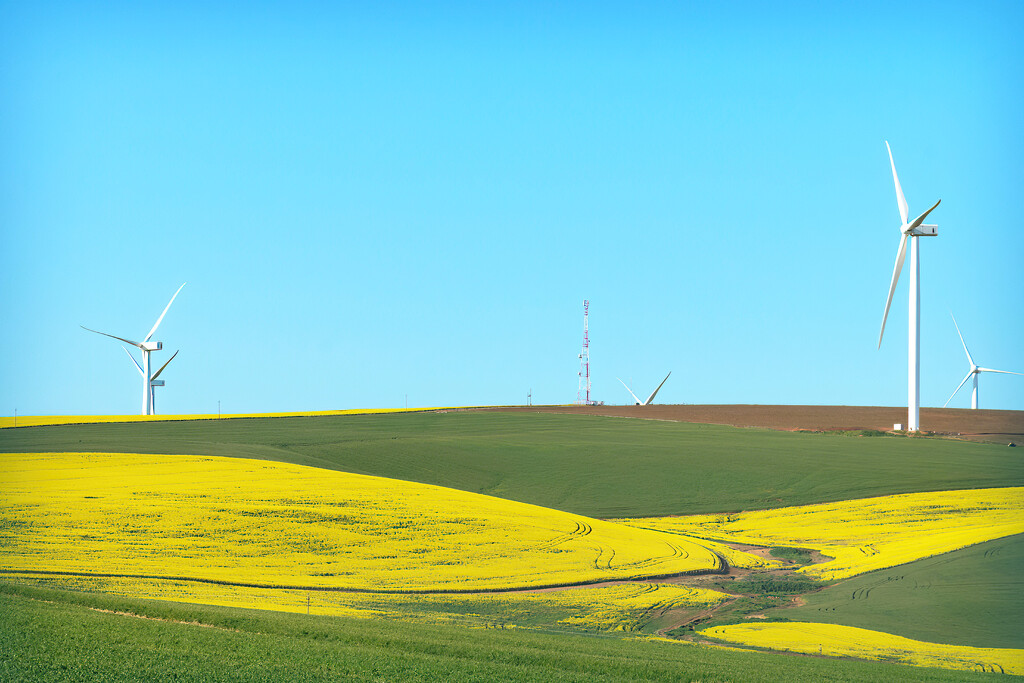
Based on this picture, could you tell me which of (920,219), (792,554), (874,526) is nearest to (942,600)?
(792,554)

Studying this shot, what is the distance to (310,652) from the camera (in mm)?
12461

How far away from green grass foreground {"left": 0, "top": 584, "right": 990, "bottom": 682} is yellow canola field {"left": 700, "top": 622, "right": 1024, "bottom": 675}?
4.13ft

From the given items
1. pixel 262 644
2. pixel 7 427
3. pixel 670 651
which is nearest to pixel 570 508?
pixel 670 651

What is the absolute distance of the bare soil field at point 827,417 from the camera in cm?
6138

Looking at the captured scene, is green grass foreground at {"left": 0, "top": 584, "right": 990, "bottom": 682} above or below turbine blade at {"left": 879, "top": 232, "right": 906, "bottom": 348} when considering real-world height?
below

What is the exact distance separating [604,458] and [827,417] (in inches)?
1316

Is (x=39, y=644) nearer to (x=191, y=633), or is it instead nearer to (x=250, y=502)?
(x=191, y=633)

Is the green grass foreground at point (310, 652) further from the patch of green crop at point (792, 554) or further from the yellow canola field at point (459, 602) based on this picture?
the patch of green crop at point (792, 554)

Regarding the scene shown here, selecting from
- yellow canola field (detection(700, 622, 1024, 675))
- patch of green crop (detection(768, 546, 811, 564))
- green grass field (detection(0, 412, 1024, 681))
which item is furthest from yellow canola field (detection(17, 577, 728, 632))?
patch of green crop (detection(768, 546, 811, 564))

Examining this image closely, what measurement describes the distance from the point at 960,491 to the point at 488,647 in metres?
33.9

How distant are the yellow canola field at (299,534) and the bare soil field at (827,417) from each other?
→ 39.6 meters

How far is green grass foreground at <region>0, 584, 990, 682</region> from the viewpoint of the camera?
11109 mm

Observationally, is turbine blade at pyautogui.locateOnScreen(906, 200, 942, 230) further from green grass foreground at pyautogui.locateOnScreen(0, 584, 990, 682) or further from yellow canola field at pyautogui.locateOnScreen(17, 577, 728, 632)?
green grass foreground at pyautogui.locateOnScreen(0, 584, 990, 682)

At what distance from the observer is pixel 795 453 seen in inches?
1998
